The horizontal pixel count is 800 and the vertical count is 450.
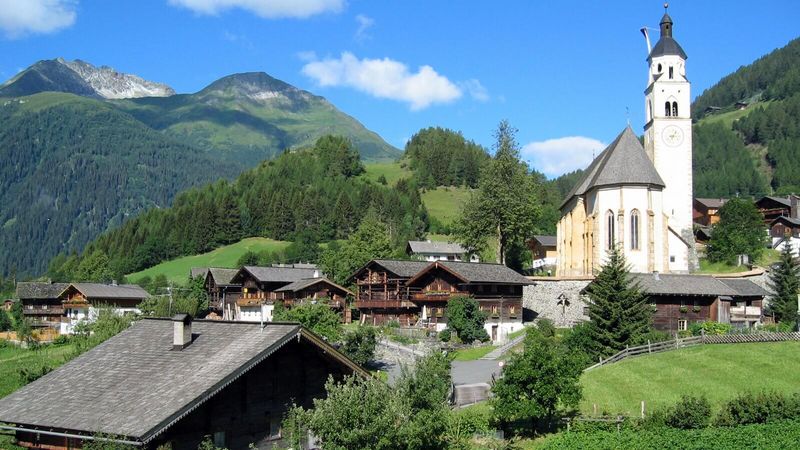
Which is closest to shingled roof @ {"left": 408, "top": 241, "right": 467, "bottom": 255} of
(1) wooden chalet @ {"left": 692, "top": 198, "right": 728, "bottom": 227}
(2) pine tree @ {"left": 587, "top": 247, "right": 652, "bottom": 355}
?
(1) wooden chalet @ {"left": 692, "top": 198, "right": 728, "bottom": 227}

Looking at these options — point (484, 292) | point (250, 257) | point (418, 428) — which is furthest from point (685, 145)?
point (250, 257)

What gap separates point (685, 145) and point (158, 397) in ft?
196

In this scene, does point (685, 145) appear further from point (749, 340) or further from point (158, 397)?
point (158, 397)

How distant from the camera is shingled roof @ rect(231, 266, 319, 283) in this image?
273 feet

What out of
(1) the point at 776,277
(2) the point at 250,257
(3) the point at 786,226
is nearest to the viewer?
(1) the point at 776,277

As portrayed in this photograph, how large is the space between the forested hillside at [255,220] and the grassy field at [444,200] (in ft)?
14.7

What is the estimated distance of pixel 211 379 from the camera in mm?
22250

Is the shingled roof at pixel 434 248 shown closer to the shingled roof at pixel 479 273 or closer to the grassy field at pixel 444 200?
the grassy field at pixel 444 200

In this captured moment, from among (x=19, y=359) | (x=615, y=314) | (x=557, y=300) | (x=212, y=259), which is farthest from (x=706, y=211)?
(x=19, y=359)

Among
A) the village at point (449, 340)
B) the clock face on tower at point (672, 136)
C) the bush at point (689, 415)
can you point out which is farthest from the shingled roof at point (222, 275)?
the bush at point (689, 415)

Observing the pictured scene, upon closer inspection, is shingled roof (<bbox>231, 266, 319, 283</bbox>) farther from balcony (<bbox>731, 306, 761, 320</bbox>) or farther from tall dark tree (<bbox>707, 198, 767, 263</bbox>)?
balcony (<bbox>731, 306, 761, 320</bbox>)

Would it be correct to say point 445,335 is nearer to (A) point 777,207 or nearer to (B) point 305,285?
(B) point 305,285

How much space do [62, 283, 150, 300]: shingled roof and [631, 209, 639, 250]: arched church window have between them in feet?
181

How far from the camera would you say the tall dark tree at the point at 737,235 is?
236 feet
